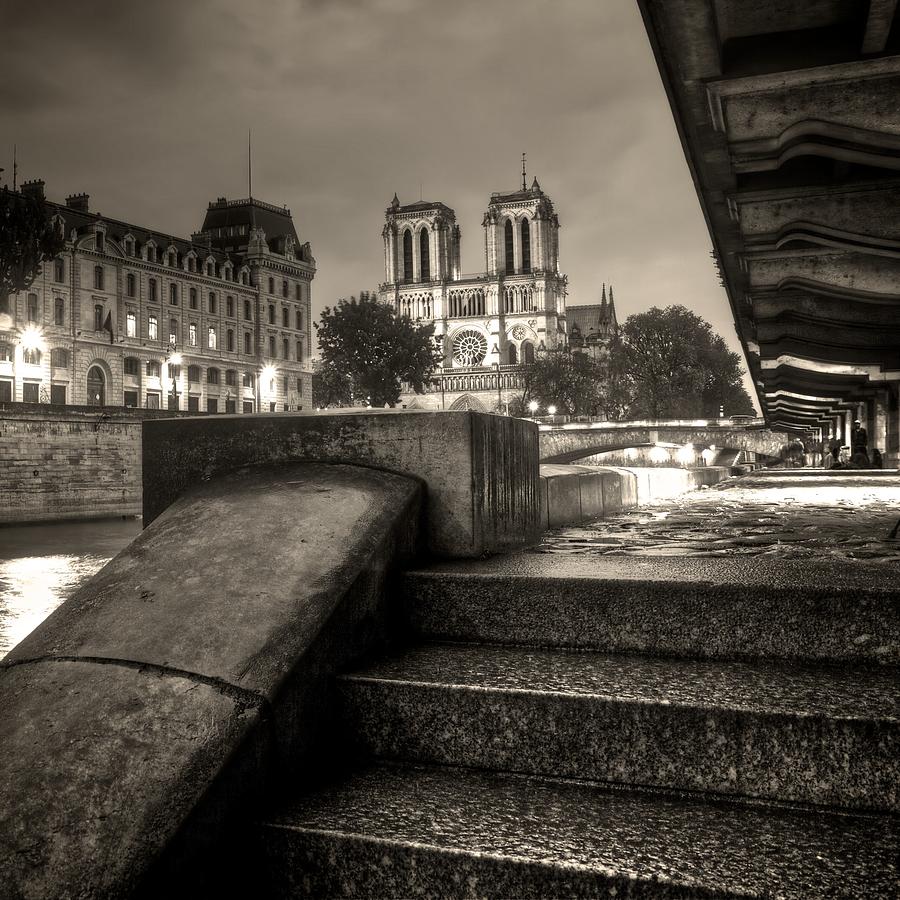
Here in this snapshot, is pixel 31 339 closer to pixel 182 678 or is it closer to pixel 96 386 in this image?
pixel 96 386

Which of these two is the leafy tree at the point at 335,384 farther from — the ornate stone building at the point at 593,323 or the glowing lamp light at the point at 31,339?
the ornate stone building at the point at 593,323

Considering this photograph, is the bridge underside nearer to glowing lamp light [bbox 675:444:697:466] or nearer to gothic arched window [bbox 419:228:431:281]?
glowing lamp light [bbox 675:444:697:466]

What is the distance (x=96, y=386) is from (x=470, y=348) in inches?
2231

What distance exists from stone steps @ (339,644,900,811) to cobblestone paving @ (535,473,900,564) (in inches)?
49.7

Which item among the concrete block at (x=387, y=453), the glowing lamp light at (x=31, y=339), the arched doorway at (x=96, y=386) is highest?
the glowing lamp light at (x=31, y=339)

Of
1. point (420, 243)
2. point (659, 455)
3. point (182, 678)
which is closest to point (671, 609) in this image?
point (182, 678)

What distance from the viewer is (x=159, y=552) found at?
2791 millimetres

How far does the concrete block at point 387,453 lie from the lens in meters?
3.33

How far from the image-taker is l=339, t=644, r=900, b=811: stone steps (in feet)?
6.62

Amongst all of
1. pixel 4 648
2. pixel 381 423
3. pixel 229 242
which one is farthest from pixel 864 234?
pixel 229 242

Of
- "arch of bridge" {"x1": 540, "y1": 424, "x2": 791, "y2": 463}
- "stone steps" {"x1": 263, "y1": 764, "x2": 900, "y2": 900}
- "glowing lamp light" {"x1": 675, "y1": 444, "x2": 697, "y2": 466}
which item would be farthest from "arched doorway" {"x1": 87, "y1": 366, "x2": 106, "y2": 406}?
"stone steps" {"x1": 263, "y1": 764, "x2": 900, "y2": 900}

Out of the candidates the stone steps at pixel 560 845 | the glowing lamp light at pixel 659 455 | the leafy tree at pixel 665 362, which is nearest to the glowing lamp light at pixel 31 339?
the glowing lamp light at pixel 659 455

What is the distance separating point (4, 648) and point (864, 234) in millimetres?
11834

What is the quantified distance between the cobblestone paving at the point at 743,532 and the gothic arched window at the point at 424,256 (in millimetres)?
100350
